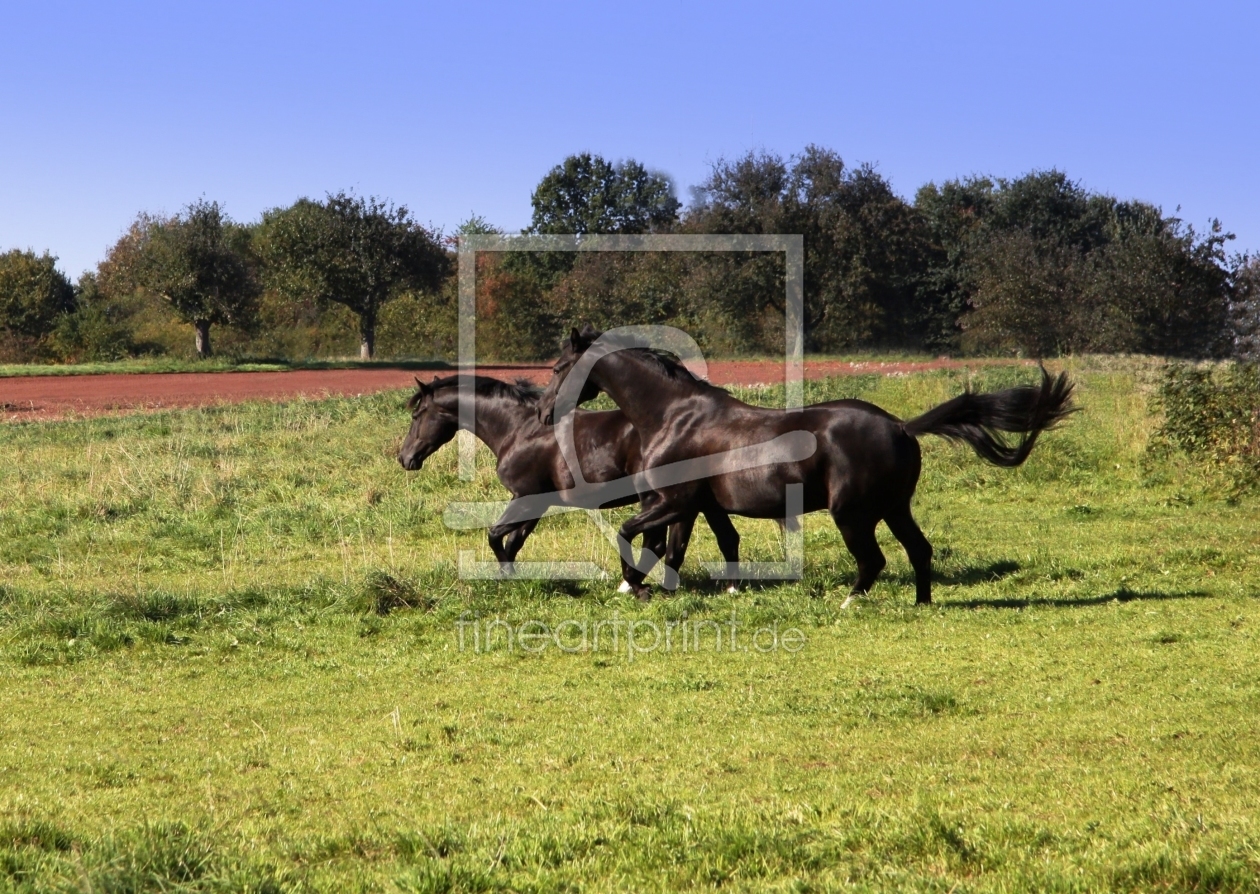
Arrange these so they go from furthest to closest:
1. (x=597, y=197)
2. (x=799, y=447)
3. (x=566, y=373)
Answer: (x=597, y=197), (x=566, y=373), (x=799, y=447)

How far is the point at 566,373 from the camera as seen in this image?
34.5 ft

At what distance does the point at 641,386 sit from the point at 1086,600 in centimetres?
372

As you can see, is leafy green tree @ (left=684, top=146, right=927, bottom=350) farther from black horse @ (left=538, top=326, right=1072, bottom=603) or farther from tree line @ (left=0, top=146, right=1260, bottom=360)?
black horse @ (left=538, top=326, right=1072, bottom=603)

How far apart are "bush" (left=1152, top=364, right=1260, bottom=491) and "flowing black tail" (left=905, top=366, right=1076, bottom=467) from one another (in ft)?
19.5

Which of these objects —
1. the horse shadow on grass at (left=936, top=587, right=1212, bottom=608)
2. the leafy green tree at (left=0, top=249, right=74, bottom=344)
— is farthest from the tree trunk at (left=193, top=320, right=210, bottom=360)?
the horse shadow on grass at (left=936, top=587, right=1212, bottom=608)

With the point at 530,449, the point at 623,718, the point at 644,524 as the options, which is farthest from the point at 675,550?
the point at 623,718

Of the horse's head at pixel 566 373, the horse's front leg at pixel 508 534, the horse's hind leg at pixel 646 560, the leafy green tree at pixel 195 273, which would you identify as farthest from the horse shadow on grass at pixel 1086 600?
the leafy green tree at pixel 195 273

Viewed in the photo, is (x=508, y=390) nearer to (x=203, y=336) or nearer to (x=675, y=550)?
(x=675, y=550)

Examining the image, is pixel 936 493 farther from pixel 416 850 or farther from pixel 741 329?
pixel 741 329

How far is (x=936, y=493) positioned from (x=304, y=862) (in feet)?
40.6

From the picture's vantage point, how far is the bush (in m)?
14.2

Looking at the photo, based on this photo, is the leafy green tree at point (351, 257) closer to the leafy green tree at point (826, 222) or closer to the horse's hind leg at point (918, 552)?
the leafy green tree at point (826, 222)

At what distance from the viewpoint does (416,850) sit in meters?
4.34

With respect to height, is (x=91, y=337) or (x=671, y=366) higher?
(x=91, y=337)
